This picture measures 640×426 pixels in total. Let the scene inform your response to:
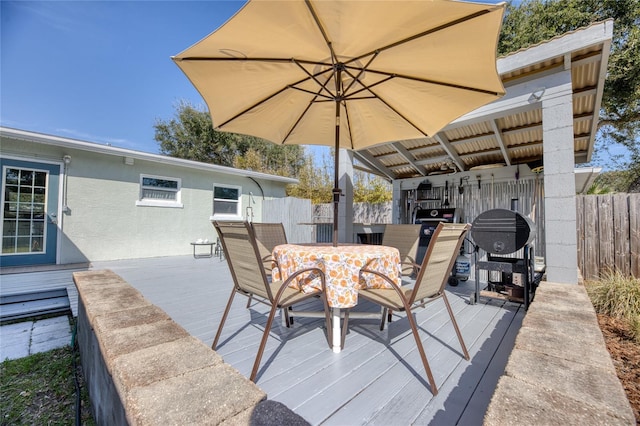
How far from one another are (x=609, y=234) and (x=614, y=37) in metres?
8.23

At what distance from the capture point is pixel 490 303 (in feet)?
10.8

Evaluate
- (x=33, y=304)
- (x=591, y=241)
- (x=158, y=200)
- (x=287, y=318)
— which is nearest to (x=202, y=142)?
(x=158, y=200)

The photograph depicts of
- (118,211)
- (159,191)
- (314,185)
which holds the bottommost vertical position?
(118,211)

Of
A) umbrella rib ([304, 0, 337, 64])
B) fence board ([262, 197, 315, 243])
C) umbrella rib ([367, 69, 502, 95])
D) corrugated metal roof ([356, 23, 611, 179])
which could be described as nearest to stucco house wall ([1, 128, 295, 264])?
fence board ([262, 197, 315, 243])

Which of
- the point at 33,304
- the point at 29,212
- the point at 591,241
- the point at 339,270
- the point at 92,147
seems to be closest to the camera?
the point at 339,270

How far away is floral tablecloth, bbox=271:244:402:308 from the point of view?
1946 mm

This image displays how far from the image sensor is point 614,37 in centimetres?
830

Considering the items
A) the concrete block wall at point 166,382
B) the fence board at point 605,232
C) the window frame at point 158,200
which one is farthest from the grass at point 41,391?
the fence board at point 605,232

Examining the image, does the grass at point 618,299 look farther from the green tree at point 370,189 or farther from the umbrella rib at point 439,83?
the green tree at point 370,189

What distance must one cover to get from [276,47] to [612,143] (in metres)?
15.8

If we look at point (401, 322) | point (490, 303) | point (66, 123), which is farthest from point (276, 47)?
point (66, 123)

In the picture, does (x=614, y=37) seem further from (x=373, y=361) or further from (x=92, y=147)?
(x=92, y=147)

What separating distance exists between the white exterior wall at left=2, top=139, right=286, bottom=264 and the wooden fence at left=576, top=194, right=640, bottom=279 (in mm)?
8800

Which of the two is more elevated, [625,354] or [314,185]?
[314,185]
